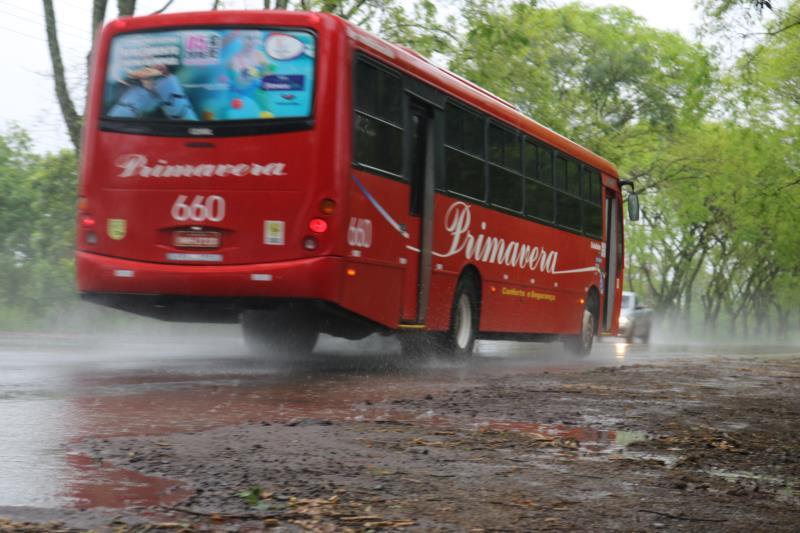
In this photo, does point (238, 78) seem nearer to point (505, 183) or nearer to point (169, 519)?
point (505, 183)

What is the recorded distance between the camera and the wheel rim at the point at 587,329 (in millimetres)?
21219

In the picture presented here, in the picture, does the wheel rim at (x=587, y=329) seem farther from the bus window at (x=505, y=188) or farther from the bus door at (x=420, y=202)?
the bus door at (x=420, y=202)

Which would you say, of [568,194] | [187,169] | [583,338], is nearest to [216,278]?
[187,169]

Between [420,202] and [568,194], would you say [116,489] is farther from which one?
[568,194]

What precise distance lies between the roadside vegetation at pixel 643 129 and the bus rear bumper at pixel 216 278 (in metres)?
4.75

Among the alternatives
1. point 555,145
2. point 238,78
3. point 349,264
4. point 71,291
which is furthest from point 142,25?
point 71,291

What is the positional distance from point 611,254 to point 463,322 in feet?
26.1

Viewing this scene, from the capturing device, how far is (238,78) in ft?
39.3

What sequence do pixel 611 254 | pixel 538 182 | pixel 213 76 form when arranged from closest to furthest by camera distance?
pixel 213 76 < pixel 538 182 < pixel 611 254

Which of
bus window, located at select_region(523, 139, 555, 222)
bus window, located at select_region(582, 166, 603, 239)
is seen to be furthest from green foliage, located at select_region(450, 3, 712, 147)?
bus window, located at select_region(523, 139, 555, 222)

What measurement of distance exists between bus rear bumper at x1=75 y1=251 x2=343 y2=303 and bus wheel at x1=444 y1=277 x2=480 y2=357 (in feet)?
11.7

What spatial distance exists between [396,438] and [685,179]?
43207 millimetres

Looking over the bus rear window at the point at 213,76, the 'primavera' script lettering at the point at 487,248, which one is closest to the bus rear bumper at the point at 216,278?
the bus rear window at the point at 213,76

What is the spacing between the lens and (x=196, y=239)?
12.1 m
